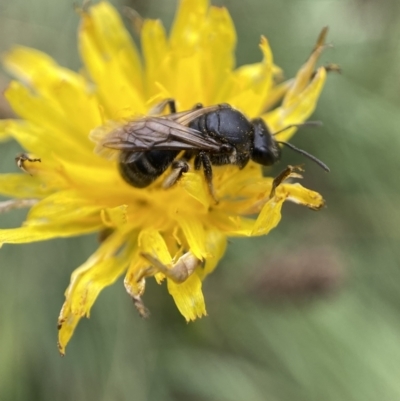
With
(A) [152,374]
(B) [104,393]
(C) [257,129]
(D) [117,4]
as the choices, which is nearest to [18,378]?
(B) [104,393]

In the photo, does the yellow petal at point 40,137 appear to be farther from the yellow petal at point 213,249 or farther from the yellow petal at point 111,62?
the yellow petal at point 213,249

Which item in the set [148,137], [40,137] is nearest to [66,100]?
[40,137]

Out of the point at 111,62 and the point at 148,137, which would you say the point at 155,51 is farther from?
the point at 148,137

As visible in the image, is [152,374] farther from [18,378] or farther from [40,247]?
[40,247]

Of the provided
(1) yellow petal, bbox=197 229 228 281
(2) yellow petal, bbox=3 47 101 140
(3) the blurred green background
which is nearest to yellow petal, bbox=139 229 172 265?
(1) yellow petal, bbox=197 229 228 281

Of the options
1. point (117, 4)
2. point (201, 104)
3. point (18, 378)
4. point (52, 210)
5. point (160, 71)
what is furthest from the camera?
point (117, 4)

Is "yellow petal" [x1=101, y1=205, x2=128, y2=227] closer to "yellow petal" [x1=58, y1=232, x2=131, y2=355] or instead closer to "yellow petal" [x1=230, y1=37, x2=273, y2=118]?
"yellow petal" [x1=58, y1=232, x2=131, y2=355]
